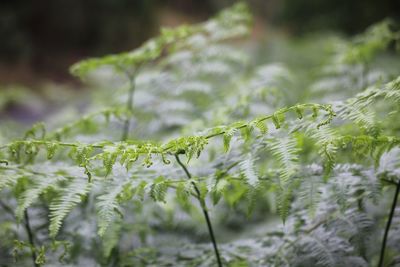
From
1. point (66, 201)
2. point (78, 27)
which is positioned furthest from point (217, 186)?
point (78, 27)

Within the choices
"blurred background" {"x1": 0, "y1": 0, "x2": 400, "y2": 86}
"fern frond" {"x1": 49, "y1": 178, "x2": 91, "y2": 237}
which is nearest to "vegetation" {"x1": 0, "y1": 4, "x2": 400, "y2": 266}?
"fern frond" {"x1": 49, "y1": 178, "x2": 91, "y2": 237}

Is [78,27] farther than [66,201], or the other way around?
[78,27]

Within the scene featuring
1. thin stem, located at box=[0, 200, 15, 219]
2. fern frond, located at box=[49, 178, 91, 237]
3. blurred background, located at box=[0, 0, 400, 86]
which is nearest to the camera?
fern frond, located at box=[49, 178, 91, 237]

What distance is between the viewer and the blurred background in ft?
24.4

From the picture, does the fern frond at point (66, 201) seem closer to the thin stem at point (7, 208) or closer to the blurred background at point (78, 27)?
the thin stem at point (7, 208)

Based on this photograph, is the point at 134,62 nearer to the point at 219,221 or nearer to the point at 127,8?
the point at 219,221

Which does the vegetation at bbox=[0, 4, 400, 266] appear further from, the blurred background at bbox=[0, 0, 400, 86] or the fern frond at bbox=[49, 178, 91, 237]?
the blurred background at bbox=[0, 0, 400, 86]

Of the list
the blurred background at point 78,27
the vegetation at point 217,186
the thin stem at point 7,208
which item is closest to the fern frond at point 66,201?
the vegetation at point 217,186

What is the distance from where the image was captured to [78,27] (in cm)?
848

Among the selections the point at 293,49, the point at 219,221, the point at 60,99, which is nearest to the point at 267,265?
the point at 219,221

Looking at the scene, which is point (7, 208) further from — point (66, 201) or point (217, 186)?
point (217, 186)

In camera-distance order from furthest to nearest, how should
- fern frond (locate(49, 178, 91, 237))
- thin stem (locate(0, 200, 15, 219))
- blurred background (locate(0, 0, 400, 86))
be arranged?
blurred background (locate(0, 0, 400, 86))
thin stem (locate(0, 200, 15, 219))
fern frond (locate(49, 178, 91, 237))

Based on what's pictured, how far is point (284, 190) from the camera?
138 cm

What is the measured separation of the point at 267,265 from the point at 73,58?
7.81 meters
